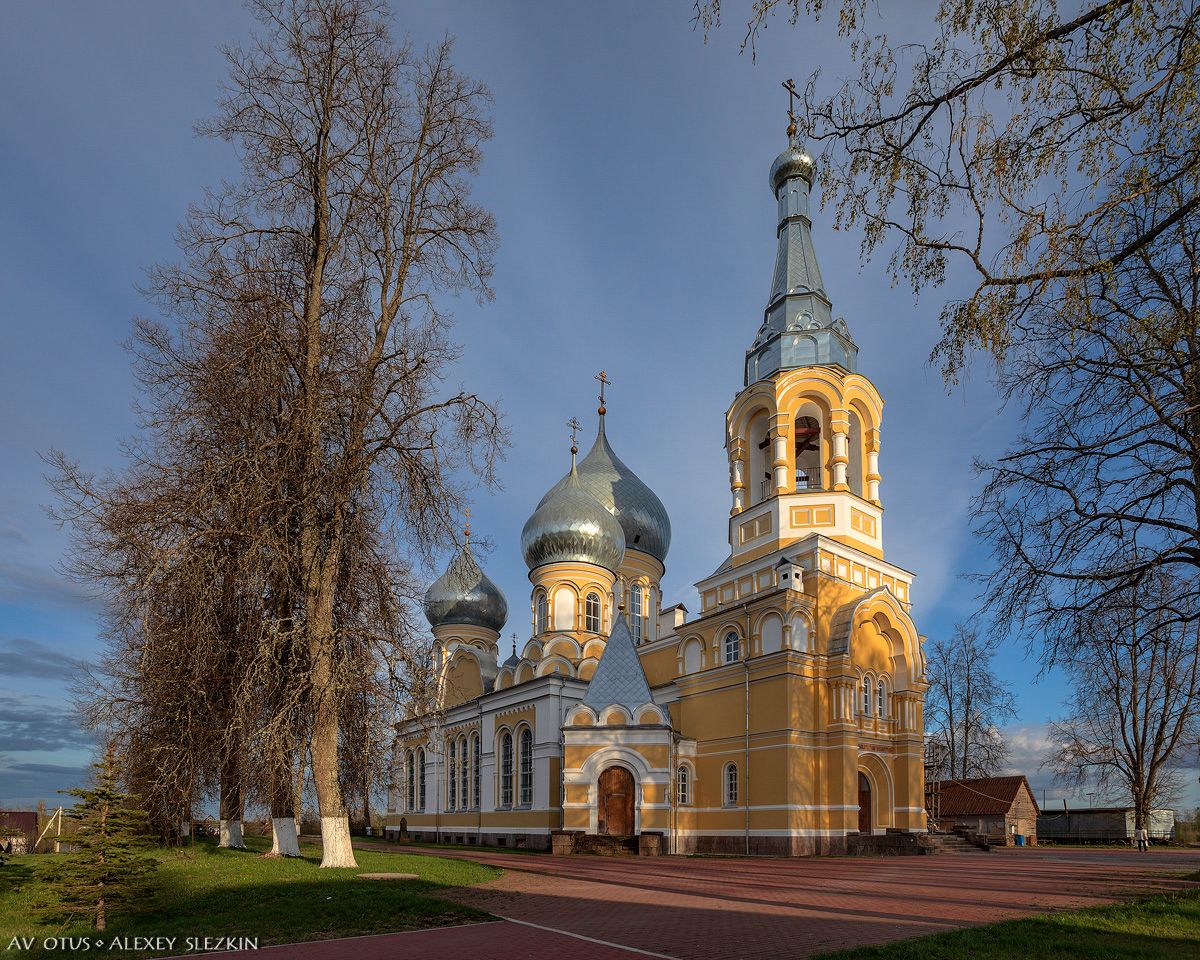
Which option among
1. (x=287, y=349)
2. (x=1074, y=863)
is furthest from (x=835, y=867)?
(x=287, y=349)

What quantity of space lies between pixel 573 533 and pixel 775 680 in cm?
1364

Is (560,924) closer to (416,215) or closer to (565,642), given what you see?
(416,215)

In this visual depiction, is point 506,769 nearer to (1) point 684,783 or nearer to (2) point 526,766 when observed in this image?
(2) point 526,766

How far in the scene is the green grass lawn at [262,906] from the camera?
8.45 m

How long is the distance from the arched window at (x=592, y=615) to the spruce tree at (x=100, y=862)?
26966 mm

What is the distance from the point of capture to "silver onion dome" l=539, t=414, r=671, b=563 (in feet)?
131

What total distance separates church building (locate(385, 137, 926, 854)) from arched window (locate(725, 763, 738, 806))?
0.04 metres

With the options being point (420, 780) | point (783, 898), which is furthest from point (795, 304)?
point (420, 780)

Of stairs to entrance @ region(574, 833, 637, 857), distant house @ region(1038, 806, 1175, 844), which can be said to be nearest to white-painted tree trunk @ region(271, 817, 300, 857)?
stairs to entrance @ region(574, 833, 637, 857)

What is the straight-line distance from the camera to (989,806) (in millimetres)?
35938

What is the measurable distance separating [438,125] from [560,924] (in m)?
13.6

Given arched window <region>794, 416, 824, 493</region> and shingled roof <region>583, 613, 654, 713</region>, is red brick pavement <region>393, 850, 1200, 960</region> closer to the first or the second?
shingled roof <region>583, 613, 654, 713</region>

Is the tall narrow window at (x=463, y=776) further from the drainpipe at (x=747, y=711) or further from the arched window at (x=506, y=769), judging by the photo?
the drainpipe at (x=747, y=711)

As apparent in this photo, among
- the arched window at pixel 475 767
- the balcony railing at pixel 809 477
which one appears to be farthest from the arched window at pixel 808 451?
the arched window at pixel 475 767
